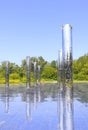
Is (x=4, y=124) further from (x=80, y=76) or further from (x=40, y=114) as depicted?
(x=80, y=76)

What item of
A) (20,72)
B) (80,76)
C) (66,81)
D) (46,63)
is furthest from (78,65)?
(66,81)

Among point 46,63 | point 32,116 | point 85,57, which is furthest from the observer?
point 46,63

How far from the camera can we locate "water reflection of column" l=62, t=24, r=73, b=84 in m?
9.98

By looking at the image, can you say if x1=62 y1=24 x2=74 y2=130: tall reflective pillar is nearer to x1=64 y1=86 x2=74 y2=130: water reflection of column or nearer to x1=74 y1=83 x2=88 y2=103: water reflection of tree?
x1=64 y1=86 x2=74 y2=130: water reflection of column

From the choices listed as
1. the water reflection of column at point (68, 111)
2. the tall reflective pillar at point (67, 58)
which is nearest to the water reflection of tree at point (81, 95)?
the water reflection of column at point (68, 111)

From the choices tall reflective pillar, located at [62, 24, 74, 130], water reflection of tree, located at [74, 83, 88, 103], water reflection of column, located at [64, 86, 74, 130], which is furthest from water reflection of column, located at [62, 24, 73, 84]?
water reflection of tree, located at [74, 83, 88, 103]

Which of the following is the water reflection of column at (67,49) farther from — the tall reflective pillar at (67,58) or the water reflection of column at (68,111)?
the water reflection of column at (68,111)

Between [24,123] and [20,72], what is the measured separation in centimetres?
4541

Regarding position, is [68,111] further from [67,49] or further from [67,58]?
[67,49]

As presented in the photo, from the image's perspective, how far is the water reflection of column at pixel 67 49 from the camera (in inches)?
393

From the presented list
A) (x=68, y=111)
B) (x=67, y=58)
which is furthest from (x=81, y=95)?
(x=67, y=58)

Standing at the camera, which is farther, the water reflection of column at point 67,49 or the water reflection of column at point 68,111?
the water reflection of column at point 67,49

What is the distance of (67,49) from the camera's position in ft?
32.7

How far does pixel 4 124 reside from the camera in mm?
8453
